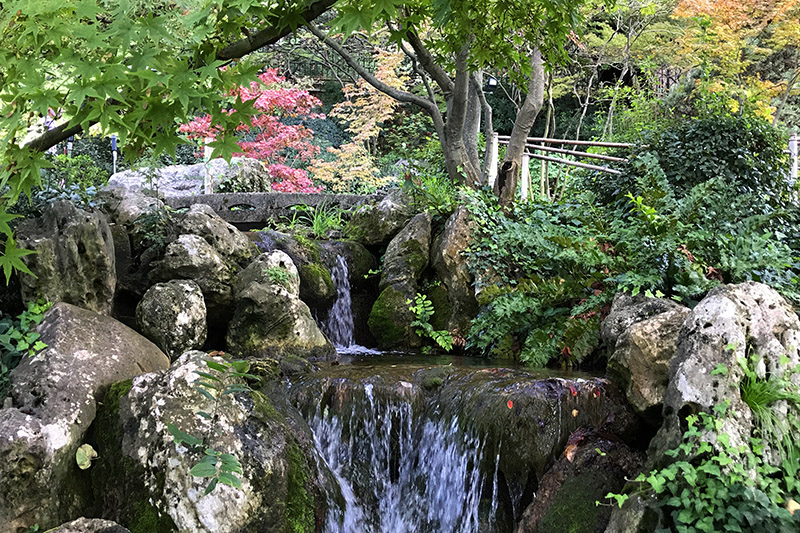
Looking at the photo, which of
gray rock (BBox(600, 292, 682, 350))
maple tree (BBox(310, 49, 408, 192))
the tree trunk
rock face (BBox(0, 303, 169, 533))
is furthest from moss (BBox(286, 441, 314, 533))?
maple tree (BBox(310, 49, 408, 192))

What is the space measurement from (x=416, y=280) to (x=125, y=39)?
5.93 metres

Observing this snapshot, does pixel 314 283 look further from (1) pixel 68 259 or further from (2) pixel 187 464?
(2) pixel 187 464

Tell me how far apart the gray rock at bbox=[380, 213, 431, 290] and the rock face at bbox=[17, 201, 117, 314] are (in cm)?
339

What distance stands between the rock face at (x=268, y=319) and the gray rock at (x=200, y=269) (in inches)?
6.3

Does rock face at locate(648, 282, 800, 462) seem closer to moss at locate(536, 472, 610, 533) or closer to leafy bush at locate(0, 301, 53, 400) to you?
moss at locate(536, 472, 610, 533)

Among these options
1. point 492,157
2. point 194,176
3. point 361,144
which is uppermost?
point 361,144

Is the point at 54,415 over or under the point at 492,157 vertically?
under

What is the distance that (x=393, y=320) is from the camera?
291 inches

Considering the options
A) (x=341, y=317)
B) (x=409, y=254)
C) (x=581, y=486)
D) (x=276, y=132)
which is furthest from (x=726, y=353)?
(x=276, y=132)

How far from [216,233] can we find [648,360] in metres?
4.43

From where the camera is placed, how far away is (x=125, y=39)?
1879 millimetres

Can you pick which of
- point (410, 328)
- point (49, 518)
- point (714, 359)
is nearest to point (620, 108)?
point (410, 328)

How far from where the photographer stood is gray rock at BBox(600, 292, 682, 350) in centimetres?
480

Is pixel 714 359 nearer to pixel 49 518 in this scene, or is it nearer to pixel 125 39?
pixel 125 39
